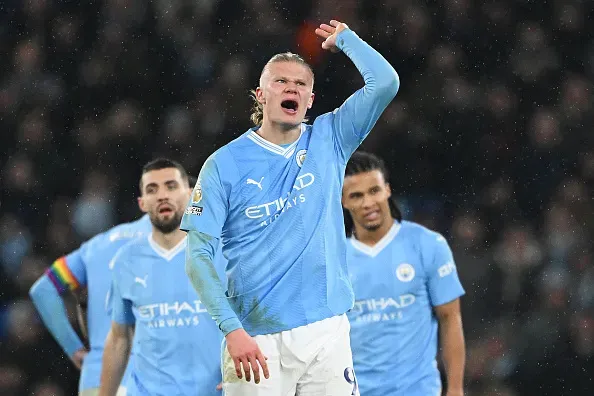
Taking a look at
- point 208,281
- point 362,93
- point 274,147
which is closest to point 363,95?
point 362,93

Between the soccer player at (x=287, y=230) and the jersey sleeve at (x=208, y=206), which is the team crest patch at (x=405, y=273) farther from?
the jersey sleeve at (x=208, y=206)

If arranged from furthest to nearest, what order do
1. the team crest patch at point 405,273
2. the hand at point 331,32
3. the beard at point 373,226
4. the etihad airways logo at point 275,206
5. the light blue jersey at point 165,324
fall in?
1. the beard at point 373,226
2. the team crest patch at point 405,273
3. the light blue jersey at point 165,324
4. the hand at point 331,32
5. the etihad airways logo at point 275,206

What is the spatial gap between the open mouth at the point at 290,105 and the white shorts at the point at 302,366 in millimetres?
790

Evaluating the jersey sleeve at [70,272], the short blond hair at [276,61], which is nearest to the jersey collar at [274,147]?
the short blond hair at [276,61]

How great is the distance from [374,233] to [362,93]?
1916mm

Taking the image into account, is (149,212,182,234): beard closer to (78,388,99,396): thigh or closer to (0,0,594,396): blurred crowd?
(78,388,99,396): thigh

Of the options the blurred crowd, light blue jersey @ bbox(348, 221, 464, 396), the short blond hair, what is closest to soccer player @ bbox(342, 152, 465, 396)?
light blue jersey @ bbox(348, 221, 464, 396)

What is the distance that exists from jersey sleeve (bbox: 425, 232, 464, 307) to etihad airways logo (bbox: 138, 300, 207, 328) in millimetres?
1196

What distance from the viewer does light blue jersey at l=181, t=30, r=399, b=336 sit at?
389cm

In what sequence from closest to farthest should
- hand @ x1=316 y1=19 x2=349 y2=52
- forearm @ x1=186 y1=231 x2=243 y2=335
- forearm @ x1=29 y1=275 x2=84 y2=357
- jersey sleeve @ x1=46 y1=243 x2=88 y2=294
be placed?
forearm @ x1=186 y1=231 x2=243 y2=335
hand @ x1=316 y1=19 x2=349 y2=52
jersey sleeve @ x1=46 y1=243 x2=88 y2=294
forearm @ x1=29 y1=275 x2=84 y2=357

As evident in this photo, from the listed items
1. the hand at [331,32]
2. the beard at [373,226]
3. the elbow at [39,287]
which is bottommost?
the beard at [373,226]

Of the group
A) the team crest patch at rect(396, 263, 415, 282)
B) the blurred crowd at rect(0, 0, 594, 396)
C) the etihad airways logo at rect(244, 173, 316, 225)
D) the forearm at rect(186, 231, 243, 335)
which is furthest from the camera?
the blurred crowd at rect(0, 0, 594, 396)

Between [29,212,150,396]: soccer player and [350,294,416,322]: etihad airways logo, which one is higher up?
[29,212,150,396]: soccer player

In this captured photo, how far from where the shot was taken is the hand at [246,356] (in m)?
3.56
